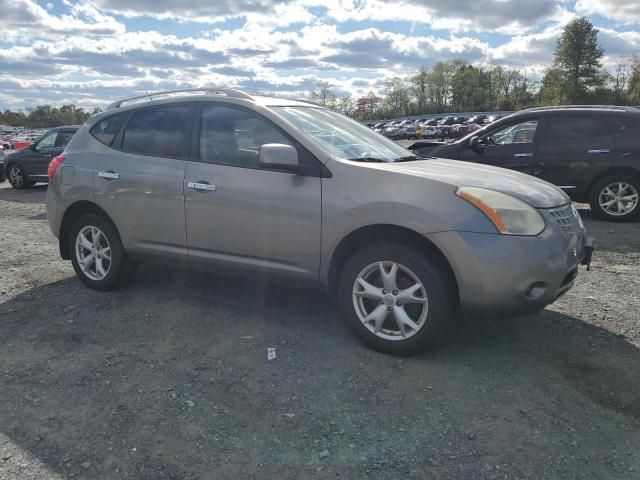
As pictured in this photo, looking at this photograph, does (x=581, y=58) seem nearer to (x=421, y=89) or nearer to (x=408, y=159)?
(x=421, y=89)

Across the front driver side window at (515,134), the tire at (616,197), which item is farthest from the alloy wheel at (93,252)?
the tire at (616,197)

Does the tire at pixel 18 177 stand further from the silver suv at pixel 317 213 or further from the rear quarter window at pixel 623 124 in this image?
the rear quarter window at pixel 623 124

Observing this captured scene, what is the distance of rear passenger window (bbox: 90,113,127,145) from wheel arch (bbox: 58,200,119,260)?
60 cm

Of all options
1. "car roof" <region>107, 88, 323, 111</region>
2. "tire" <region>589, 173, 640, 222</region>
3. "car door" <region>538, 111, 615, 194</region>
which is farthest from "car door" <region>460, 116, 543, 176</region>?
"car roof" <region>107, 88, 323, 111</region>

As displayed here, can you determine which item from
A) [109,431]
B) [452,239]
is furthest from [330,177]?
[109,431]

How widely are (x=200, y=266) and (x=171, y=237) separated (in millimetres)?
356

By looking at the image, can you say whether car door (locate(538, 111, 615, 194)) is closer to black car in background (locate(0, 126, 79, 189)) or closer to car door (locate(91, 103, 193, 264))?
car door (locate(91, 103, 193, 264))

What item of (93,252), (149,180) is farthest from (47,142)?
(149,180)

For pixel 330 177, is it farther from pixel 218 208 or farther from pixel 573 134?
pixel 573 134

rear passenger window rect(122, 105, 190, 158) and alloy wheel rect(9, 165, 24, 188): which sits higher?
rear passenger window rect(122, 105, 190, 158)

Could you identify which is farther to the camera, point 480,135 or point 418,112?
point 418,112

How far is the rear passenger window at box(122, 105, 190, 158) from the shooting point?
461 cm

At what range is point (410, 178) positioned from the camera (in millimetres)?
3648

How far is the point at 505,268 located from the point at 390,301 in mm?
762
